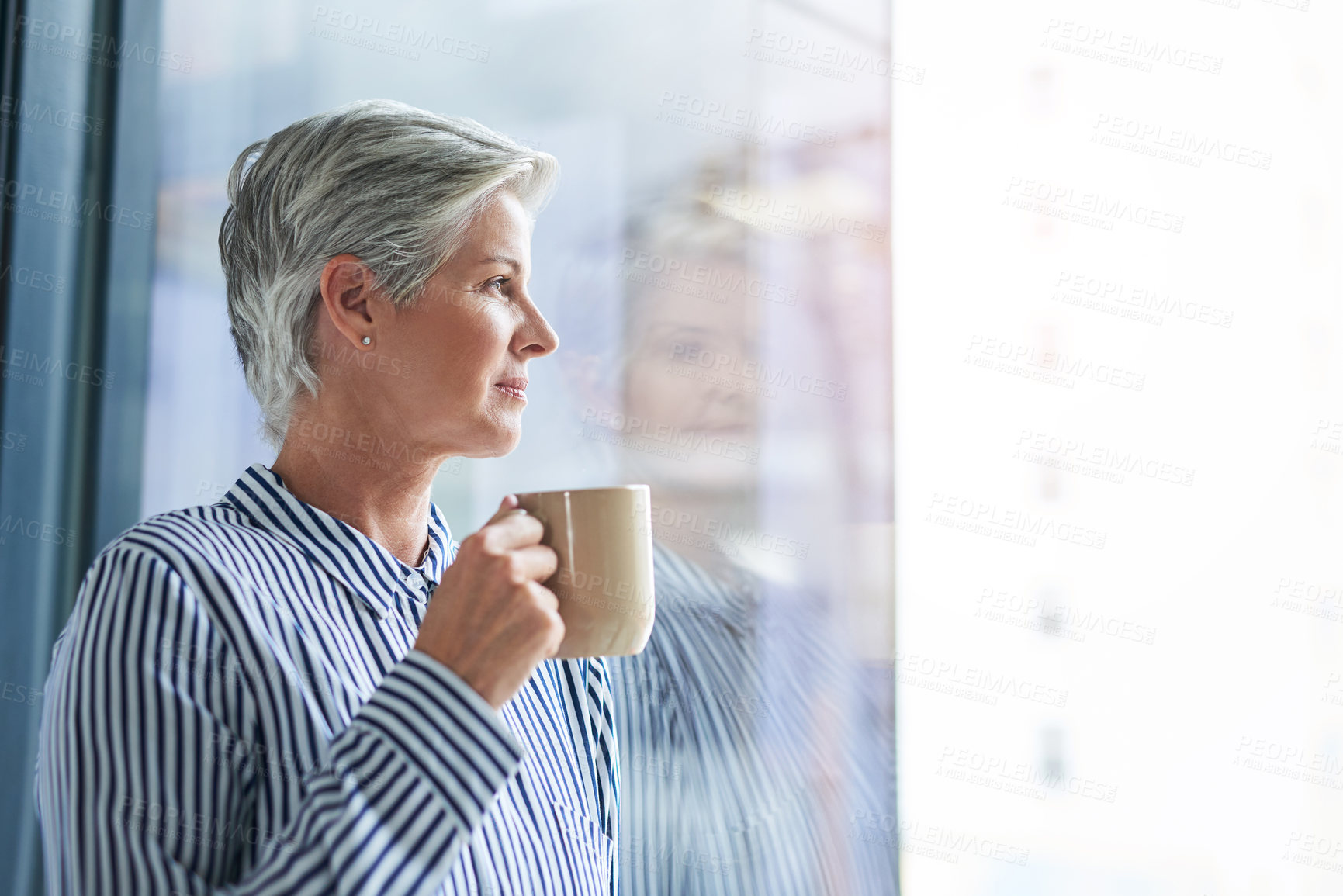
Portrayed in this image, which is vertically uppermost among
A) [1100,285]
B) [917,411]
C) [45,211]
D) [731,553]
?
[45,211]

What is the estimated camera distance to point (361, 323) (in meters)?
0.85

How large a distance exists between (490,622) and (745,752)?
60 cm

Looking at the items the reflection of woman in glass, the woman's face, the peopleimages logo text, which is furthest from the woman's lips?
the peopleimages logo text

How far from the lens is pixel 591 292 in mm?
1255

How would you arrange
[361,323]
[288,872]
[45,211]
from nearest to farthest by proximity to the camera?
[288,872], [361,323], [45,211]

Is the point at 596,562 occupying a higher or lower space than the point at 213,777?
higher

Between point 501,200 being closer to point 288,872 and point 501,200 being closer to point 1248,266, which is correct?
point 288,872

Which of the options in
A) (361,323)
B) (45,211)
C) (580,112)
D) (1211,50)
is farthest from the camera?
(45,211)

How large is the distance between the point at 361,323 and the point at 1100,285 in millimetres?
700

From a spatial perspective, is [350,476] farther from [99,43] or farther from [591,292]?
[99,43]

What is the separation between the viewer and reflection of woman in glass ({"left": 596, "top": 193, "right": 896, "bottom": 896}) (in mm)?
1105

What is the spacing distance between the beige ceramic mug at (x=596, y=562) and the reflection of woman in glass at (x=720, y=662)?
0.46m

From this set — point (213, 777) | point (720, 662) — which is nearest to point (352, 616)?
point (213, 777)

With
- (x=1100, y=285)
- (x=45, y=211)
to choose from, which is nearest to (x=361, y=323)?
(x=1100, y=285)
